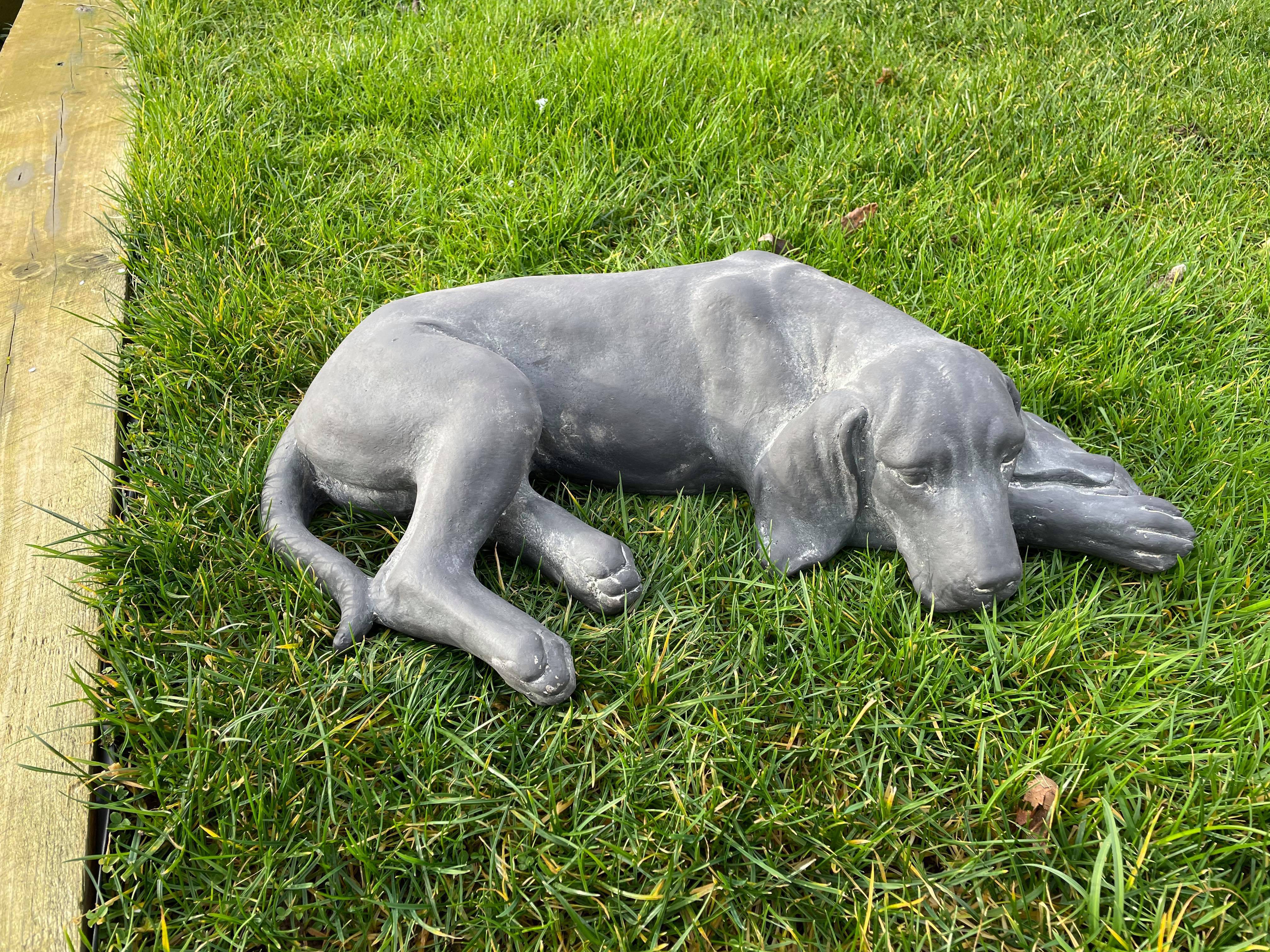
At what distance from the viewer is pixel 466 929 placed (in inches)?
64.8

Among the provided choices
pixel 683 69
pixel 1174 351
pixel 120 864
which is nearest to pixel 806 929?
pixel 120 864

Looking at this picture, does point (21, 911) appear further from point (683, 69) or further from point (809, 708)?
point (683, 69)

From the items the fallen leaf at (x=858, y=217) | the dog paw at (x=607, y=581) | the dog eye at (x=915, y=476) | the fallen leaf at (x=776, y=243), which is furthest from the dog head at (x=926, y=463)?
the fallen leaf at (x=858, y=217)

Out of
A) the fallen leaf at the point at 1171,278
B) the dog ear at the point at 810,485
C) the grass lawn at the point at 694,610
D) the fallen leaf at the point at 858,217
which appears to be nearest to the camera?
the grass lawn at the point at 694,610

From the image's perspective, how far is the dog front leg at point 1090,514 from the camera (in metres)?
2.10

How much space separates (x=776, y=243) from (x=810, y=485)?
139 centimetres

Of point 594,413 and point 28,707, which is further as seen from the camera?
point 594,413

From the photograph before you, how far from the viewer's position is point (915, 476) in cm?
196

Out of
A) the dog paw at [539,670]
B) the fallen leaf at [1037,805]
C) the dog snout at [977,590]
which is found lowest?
the fallen leaf at [1037,805]

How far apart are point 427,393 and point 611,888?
112cm

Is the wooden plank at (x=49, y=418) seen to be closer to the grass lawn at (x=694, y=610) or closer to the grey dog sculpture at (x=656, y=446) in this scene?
the grass lawn at (x=694, y=610)

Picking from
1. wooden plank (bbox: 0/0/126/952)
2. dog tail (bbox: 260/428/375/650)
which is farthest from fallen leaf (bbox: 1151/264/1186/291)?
wooden plank (bbox: 0/0/126/952)

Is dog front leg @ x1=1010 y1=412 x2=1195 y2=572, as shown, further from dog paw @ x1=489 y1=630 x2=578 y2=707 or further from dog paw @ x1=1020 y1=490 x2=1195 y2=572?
dog paw @ x1=489 y1=630 x2=578 y2=707

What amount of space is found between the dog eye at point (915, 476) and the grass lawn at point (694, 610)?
0.87ft
